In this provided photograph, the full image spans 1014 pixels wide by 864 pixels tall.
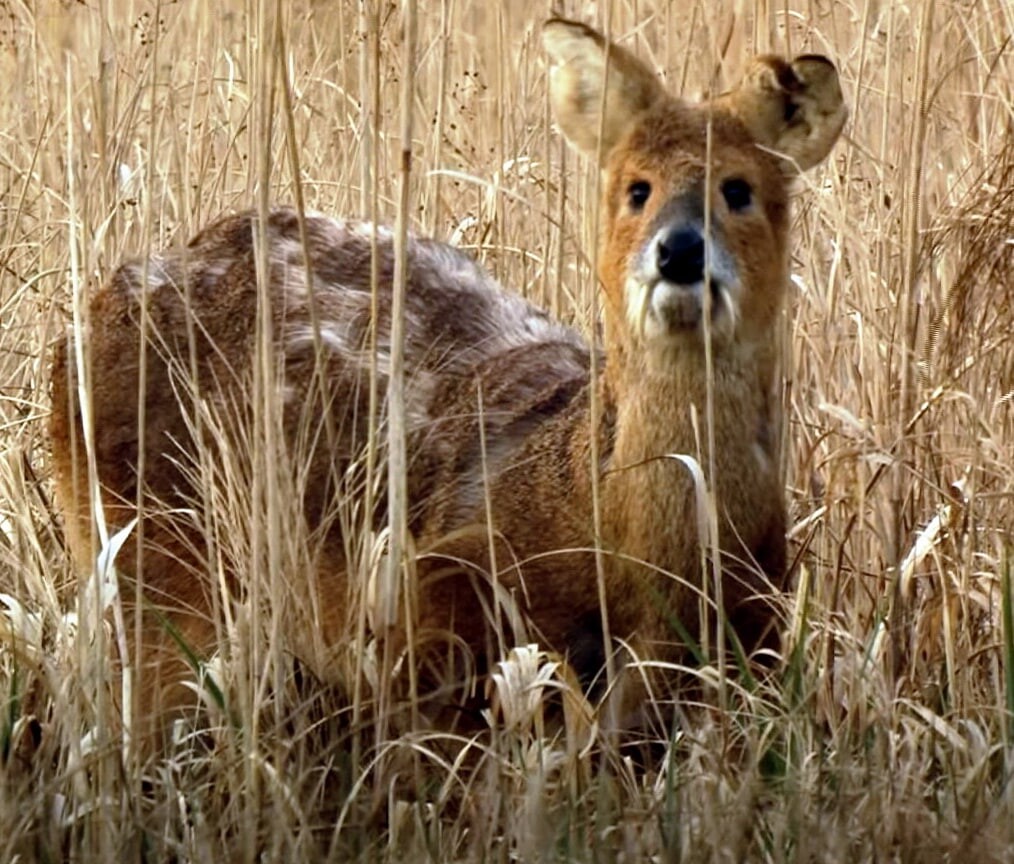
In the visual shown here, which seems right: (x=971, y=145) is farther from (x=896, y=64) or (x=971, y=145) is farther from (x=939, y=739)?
(x=939, y=739)

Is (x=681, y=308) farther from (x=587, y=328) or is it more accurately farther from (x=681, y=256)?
(x=587, y=328)

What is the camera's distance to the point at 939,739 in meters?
4.37

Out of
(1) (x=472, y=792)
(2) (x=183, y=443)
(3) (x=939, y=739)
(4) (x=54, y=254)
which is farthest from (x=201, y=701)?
(4) (x=54, y=254)

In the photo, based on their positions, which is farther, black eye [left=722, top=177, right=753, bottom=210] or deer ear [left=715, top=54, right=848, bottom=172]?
deer ear [left=715, top=54, right=848, bottom=172]

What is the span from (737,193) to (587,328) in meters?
0.77

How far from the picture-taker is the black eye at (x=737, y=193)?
4.85 meters

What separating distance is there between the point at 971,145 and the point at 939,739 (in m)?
2.14

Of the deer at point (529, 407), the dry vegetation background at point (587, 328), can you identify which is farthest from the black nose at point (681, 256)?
the dry vegetation background at point (587, 328)

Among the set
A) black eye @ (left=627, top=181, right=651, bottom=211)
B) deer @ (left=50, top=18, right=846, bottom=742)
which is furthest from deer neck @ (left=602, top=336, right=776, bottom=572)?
black eye @ (left=627, top=181, right=651, bottom=211)

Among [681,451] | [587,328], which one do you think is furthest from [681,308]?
[587,328]

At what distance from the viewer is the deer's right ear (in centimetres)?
508

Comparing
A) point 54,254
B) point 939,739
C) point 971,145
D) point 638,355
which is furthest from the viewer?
point 54,254

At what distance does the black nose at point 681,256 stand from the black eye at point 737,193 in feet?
0.86

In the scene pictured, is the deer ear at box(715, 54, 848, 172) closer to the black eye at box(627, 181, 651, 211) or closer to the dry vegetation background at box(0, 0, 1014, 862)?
the dry vegetation background at box(0, 0, 1014, 862)
